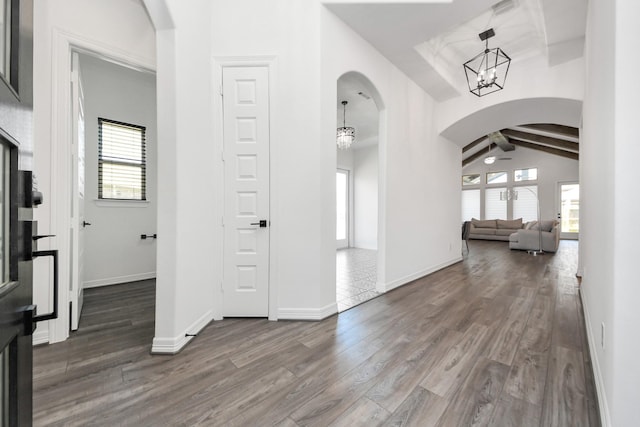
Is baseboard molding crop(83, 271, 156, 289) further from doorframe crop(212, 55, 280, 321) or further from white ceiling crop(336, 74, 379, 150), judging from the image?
white ceiling crop(336, 74, 379, 150)

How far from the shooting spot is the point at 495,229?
9.38 metres

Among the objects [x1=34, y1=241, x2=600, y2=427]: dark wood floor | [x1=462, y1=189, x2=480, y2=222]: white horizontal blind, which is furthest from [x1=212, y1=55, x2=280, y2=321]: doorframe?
[x1=462, y1=189, x2=480, y2=222]: white horizontal blind

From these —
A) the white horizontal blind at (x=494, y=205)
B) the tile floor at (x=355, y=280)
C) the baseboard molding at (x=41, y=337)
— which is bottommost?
the tile floor at (x=355, y=280)

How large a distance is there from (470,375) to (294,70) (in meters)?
2.78

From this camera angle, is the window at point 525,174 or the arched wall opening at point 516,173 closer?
the arched wall opening at point 516,173

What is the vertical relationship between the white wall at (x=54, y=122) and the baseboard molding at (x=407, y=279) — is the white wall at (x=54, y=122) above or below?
above

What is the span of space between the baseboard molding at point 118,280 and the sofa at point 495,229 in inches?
359

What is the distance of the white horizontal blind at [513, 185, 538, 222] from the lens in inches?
397

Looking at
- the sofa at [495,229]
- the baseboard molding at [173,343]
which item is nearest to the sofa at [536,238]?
the sofa at [495,229]

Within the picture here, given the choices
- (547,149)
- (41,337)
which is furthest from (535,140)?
(41,337)

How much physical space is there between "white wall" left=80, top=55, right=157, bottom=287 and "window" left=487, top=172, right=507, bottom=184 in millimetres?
11888

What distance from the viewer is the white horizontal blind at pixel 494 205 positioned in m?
10.7

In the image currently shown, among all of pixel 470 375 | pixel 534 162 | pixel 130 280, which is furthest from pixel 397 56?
pixel 534 162

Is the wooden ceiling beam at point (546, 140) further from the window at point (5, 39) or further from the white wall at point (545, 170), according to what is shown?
the window at point (5, 39)
